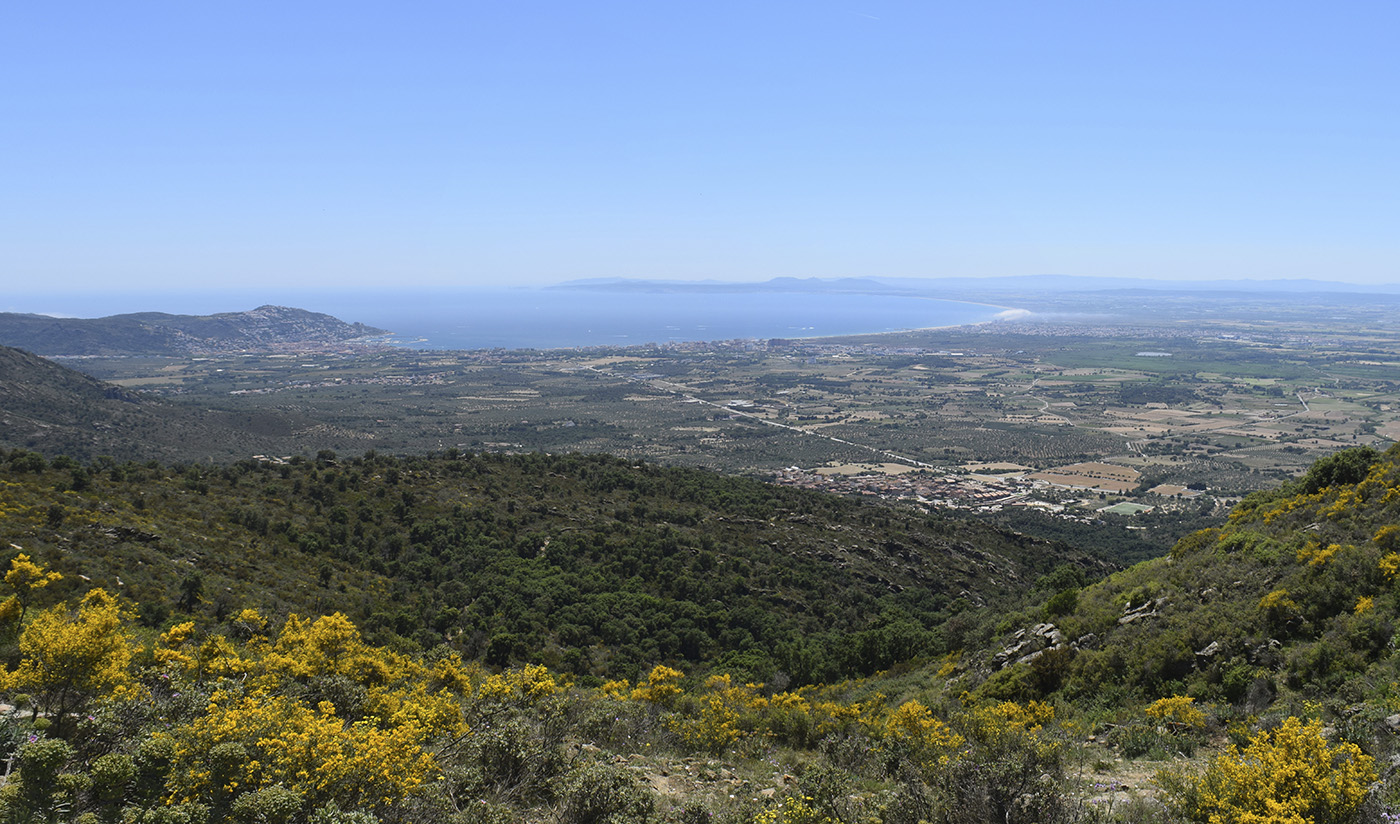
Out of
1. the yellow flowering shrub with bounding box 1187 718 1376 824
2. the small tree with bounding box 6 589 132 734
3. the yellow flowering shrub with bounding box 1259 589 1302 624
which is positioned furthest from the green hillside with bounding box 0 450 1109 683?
the yellow flowering shrub with bounding box 1187 718 1376 824

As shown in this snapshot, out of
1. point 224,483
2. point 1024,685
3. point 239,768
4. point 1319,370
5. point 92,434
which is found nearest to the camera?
point 239,768

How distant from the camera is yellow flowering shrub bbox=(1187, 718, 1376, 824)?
6781 mm

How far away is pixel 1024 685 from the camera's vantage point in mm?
17375

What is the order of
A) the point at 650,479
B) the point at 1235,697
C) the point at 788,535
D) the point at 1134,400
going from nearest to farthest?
the point at 1235,697, the point at 788,535, the point at 650,479, the point at 1134,400

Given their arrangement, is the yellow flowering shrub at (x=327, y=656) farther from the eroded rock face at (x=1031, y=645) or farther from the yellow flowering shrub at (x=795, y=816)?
the eroded rock face at (x=1031, y=645)

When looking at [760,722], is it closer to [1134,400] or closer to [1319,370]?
[1134,400]

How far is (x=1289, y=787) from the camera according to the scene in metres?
7.07

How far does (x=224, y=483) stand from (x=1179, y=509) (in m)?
86.6

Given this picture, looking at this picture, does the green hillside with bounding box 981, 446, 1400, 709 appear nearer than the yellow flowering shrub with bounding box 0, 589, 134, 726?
No

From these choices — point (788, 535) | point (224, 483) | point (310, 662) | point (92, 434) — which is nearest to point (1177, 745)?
point (310, 662)

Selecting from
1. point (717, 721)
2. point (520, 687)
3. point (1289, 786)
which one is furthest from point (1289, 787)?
point (520, 687)

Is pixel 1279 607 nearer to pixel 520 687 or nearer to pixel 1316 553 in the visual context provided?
pixel 1316 553

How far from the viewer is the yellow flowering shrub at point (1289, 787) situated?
6.78m

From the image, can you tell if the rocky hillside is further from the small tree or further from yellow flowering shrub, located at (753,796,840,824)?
yellow flowering shrub, located at (753,796,840,824)
